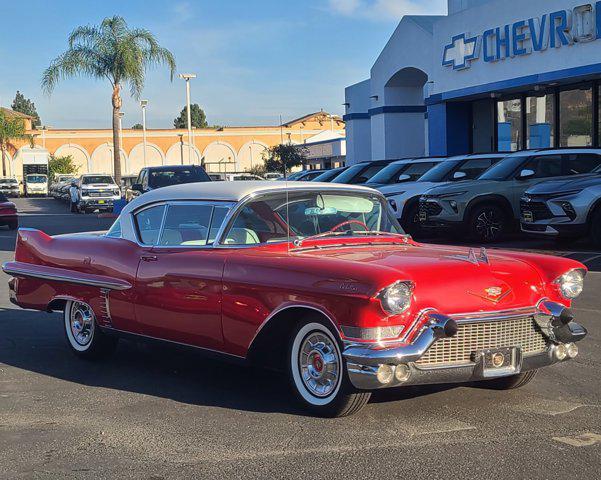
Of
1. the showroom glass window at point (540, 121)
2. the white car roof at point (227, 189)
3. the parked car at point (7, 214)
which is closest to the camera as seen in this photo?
the white car roof at point (227, 189)

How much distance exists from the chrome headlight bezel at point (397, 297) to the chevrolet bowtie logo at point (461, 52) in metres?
19.2

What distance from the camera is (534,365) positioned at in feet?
17.8

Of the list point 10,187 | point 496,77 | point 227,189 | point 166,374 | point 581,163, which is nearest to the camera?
point 227,189

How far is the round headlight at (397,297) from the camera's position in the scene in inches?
193

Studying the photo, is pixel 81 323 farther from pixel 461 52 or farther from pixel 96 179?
pixel 96 179

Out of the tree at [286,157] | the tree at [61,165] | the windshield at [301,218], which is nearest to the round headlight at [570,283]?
the windshield at [301,218]

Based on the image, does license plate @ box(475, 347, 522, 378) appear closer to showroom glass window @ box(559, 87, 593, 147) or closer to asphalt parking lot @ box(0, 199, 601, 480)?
asphalt parking lot @ box(0, 199, 601, 480)

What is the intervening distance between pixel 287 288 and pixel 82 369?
245 cm

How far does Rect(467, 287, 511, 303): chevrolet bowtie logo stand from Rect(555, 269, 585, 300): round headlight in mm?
570

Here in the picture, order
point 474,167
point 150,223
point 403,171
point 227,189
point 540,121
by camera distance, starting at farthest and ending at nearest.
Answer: point 540,121, point 403,171, point 474,167, point 150,223, point 227,189

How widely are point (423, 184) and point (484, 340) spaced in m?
12.7

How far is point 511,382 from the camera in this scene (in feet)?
19.6

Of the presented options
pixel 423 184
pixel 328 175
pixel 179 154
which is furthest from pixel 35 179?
pixel 423 184

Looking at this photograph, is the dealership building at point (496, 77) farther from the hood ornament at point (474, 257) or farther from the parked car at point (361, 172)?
the hood ornament at point (474, 257)
